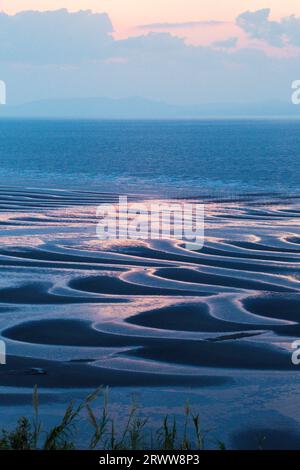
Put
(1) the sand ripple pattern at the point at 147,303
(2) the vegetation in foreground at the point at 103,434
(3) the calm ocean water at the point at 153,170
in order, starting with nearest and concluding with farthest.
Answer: (2) the vegetation in foreground at the point at 103,434 → (1) the sand ripple pattern at the point at 147,303 → (3) the calm ocean water at the point at 153,170

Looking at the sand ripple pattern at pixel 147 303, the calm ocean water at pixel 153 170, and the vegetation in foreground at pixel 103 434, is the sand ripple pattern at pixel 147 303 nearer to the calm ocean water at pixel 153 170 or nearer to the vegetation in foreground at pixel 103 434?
the vegetation in foreground at pixel 103 434

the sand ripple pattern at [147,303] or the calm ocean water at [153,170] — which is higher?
the calm ocean water at [153,170]

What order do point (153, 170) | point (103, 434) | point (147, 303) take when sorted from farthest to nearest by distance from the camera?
point (153, 170), point (147, 303), point (103, 434)

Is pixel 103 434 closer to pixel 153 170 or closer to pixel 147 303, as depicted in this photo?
pixel 147 303

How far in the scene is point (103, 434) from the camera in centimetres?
1186

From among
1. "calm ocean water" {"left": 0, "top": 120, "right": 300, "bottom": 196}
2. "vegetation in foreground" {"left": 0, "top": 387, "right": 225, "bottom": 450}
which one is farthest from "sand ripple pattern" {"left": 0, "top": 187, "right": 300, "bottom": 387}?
"calm ocean water" {"left": 0, "top": 120, "right": 300, "bottom": 196}

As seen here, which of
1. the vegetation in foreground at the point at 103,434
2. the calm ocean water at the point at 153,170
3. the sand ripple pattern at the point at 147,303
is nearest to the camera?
the vegetation in foreground at the point at 103,434

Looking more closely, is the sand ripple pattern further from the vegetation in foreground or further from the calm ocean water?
the calm ocean water

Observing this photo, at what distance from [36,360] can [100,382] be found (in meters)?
1.73

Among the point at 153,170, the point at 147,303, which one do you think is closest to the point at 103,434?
the point at 147,303

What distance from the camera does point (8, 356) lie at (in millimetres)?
16031

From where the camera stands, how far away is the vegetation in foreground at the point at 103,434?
316 inches

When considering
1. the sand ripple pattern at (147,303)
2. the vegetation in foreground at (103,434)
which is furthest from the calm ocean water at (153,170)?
the vegetation in foreground at (103,434)
